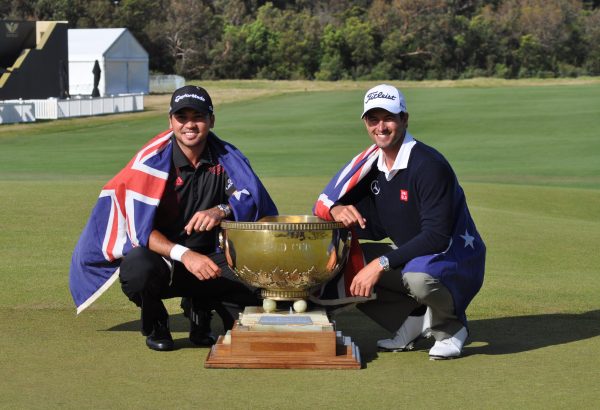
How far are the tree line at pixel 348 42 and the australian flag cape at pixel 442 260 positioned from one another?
81495 millimetres

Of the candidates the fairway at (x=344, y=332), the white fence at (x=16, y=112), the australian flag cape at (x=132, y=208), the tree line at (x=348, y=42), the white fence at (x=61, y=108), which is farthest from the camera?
the tree line at (x=348, y=42)

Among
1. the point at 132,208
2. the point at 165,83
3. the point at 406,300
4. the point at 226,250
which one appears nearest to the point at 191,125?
the point at 132,208

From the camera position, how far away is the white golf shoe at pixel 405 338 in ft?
20.5

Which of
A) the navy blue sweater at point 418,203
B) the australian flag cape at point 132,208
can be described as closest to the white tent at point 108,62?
the australian flag cape at point 132,208

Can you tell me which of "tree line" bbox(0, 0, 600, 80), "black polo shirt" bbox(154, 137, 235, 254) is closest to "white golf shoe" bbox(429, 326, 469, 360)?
"black polo shirt" bbox(154, 137, 235, 254)

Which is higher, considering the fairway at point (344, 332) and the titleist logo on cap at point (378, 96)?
the titleist logo on cap at point (378, 96)

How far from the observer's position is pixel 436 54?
94000mm

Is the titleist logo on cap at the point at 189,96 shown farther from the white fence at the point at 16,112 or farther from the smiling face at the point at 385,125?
the white fence at the point at 16,112

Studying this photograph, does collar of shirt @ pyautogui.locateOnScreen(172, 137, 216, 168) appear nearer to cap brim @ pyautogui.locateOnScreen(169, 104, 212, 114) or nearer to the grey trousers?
cap brim @ pyautogui.locateOnScreen(169, 104, 212, 114)

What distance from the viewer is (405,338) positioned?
246 inches

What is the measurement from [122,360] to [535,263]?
5078 mm

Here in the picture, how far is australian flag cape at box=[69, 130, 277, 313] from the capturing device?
20.5 feet

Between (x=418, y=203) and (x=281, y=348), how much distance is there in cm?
109

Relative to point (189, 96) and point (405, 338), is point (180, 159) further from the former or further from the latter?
point (405, 338)
